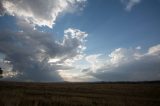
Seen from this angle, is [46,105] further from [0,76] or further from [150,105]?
[0,76]

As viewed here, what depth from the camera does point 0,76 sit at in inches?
3332

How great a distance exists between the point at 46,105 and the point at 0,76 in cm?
7349

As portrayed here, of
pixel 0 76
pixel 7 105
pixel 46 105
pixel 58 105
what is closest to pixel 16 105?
pixel 7 105

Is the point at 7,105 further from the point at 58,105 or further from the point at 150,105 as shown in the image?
the point at 150,105

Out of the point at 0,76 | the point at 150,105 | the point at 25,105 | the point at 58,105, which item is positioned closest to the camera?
the point at 25,105

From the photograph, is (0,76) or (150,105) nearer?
(150,105)

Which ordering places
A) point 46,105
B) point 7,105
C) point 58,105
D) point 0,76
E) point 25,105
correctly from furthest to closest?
point 0,76 < point 58,105 < point 46,105 < point 25,105 < point 7,105

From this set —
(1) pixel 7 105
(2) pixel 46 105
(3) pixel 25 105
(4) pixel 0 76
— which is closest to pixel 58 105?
(2) pixel 46 105

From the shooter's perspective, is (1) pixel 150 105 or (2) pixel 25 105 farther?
(1) pixel 150 105

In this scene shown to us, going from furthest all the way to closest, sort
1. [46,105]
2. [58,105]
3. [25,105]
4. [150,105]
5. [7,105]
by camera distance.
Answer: [150,105], [58,105], [46,105], [25,105], [7,105]

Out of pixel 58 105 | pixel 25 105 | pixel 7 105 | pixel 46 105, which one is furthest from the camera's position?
pixel 58 105

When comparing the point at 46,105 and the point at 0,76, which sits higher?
the point at 0,76

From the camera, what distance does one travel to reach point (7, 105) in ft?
45.0

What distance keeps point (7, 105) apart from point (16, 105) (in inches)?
26.3
